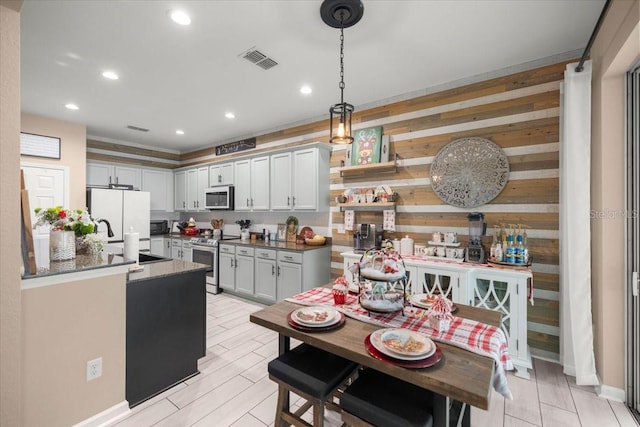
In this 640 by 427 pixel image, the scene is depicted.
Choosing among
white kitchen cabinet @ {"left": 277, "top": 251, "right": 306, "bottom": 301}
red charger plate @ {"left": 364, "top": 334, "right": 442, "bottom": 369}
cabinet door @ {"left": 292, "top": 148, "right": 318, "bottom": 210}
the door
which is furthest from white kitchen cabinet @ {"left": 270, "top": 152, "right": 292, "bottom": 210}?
the door

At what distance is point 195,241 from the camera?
5.14 metres

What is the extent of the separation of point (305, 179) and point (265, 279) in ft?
5.26

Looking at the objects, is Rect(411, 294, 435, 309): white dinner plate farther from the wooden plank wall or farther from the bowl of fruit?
the bowl of fruit

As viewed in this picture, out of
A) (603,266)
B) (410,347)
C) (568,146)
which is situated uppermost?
(568,146)

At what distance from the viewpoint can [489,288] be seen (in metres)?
2.59

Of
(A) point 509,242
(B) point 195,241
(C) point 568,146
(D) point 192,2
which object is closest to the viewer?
(D) point 192,2

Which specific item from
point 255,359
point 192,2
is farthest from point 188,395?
point 192,2

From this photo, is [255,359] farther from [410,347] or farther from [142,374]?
[410,347]

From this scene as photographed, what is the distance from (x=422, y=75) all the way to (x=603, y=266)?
2.31m

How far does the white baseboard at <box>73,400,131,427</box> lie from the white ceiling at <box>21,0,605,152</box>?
280cm

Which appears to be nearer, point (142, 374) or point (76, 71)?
point (142, 374)

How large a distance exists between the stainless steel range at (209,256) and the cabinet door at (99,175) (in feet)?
6.79

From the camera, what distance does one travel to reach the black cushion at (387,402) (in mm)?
1207

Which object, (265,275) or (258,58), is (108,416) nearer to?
(265,275)
